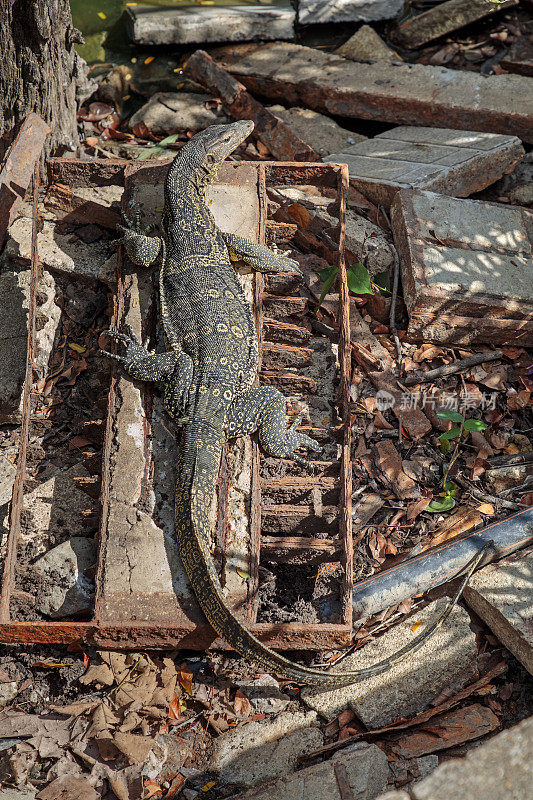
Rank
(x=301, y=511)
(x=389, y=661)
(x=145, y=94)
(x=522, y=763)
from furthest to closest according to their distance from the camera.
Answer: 1. (x=145, y=94)
2. (x=301, y=511)
3. (x=389, y=661)
4. (x=522, y=763)

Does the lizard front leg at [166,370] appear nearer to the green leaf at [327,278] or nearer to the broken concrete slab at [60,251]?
the broken concrete slab at [60,251]

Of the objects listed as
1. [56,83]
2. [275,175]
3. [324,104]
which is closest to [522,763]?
[275,175]

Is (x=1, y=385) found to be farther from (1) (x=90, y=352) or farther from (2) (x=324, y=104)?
(2) (x=324, y=104)

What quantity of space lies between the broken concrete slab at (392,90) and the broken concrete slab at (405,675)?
19.0 feet

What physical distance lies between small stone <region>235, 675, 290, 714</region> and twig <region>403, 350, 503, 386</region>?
9.80 ft

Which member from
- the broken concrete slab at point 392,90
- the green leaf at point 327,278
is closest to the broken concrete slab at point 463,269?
the green leaf at point 327,278

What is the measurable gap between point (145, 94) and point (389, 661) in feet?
25.3

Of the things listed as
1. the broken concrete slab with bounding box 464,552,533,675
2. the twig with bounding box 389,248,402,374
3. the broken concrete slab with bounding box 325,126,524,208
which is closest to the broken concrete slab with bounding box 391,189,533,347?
the twig with bounding box 389,248,402,374

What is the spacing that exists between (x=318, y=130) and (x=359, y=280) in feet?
9.65

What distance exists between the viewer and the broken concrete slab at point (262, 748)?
4711 mm

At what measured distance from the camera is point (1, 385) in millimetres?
6070

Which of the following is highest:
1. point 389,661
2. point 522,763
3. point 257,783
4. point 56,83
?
point 56,83

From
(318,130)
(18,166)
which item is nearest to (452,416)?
(318,130)

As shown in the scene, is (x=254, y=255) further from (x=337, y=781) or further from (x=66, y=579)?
(x=337, y=781)
